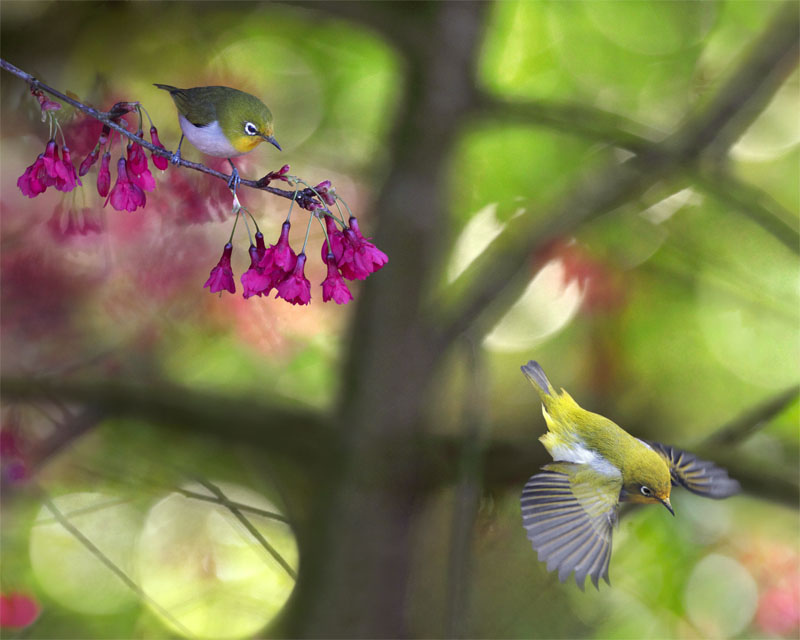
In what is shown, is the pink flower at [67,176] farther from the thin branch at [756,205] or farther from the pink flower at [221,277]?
the thin branch at [756,205]

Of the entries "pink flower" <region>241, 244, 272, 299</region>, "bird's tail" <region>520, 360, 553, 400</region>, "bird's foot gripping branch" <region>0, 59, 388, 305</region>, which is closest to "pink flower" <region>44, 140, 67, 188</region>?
"bird's foot gripping branch" <region>0, 59, 388, 305</region>

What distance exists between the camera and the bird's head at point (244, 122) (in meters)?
0.32

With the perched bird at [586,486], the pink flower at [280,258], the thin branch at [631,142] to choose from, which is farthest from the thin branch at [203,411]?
the perched bird at [586,486]

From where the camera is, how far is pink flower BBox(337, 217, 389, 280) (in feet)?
1.07

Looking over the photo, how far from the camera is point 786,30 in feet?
3.10

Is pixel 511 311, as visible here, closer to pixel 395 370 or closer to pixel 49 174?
pixel 395 370

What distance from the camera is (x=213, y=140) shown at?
0.33 meters

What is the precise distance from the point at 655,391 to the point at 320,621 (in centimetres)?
61

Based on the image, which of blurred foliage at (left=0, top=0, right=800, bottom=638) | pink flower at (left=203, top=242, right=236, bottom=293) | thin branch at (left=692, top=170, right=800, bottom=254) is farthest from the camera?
blurred foliage at (left=0, top=0, right=800, bottom=638)

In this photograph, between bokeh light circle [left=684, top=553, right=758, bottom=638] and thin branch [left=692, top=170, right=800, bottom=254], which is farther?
bokeh light circle [left=684, top=553, right=758, bottom=638]

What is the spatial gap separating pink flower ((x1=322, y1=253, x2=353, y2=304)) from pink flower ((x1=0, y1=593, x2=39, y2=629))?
1009 mm

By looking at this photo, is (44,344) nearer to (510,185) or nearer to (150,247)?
(150,247)

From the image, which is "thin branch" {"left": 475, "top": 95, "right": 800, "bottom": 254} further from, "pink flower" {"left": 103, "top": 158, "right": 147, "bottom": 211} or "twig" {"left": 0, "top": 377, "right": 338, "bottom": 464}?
"pink flower" {"left": 103, "top": 158, "right": 147, "bottom": 211}

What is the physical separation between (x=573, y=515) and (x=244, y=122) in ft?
0.66
